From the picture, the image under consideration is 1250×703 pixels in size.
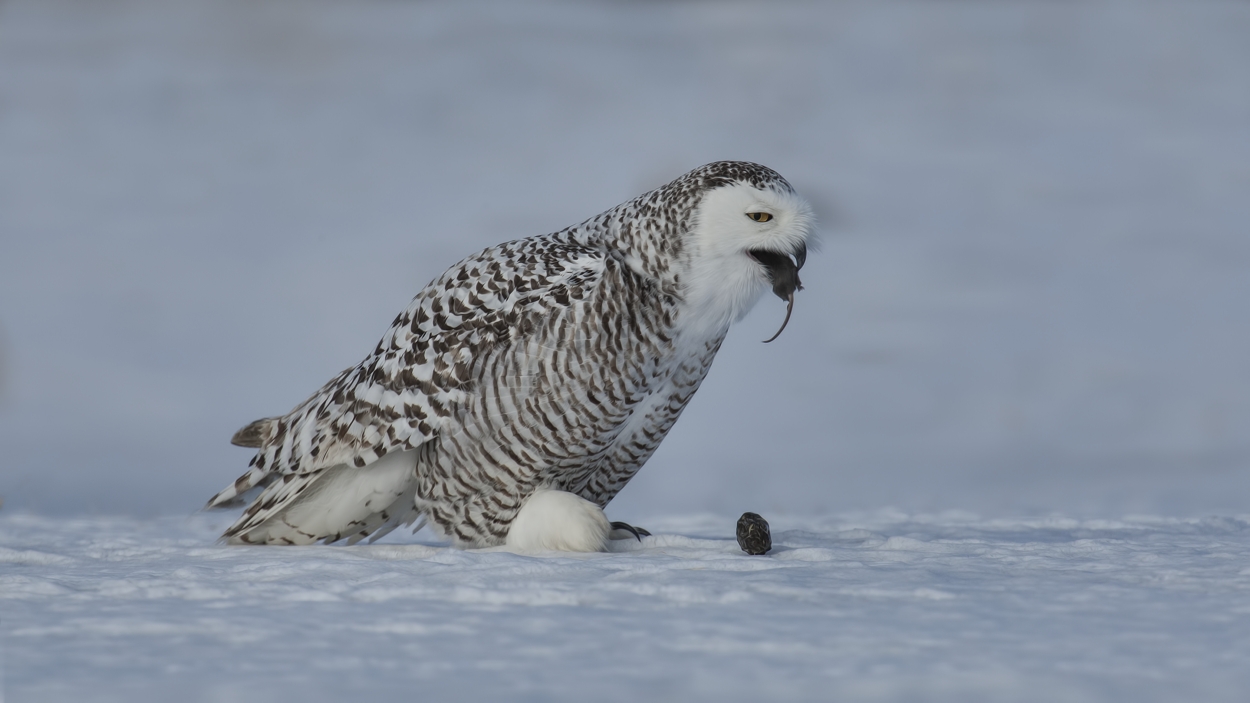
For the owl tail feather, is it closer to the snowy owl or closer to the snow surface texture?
the snowy owl

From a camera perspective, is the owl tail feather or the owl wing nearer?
the owl wing

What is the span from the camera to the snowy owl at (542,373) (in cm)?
279

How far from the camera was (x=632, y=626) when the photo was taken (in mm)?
1745

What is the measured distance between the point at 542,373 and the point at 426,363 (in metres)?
0.34

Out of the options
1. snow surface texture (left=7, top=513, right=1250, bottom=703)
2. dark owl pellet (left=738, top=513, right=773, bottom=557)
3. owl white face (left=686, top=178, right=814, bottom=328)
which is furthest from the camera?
owl white face (left=686, top=178, right=814, bottom=328)

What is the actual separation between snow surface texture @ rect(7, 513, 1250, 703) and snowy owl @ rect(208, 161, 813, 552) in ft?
0.95

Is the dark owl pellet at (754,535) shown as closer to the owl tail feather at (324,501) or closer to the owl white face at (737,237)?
the owl white face at (737,237)

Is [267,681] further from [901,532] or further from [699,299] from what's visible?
[901,532]

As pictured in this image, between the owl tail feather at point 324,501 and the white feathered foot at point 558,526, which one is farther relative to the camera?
the owl tail feather at point 324,501

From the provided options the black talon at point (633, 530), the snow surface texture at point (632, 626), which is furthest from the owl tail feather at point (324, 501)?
the black talon at point (633, 530)

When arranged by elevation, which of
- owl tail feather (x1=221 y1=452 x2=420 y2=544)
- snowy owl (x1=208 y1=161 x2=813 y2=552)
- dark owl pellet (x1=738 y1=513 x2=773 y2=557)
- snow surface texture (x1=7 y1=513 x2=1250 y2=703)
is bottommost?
snow surface texture (x1=7 y1=513 x2=1250 y2=703)

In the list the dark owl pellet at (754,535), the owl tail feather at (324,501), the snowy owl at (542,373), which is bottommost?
the dark owl pellet at (754,535)

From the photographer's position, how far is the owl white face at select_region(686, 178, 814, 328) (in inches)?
110

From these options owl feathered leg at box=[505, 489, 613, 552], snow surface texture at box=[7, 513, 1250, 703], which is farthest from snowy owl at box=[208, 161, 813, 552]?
snow surface texture at box=[7, 513, 1250, 703]
